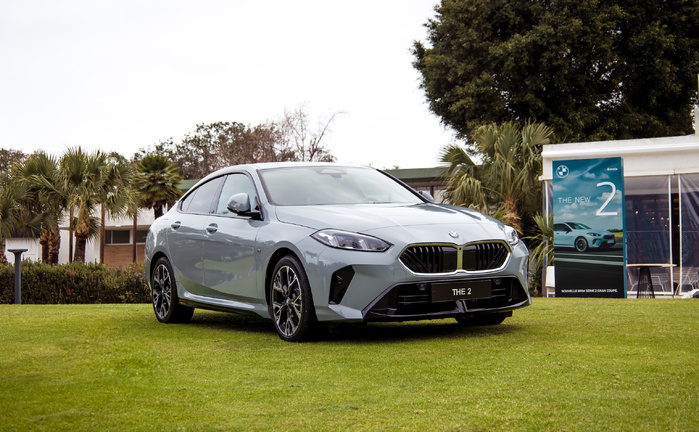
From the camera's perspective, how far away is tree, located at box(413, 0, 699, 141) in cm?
3064

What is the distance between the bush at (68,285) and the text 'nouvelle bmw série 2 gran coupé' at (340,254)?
42.0 feet

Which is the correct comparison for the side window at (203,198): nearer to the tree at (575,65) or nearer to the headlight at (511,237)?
the headlight at (511,237)

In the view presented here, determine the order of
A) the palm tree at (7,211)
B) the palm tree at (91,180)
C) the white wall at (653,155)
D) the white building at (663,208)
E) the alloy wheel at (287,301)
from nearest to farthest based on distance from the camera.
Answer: the alloy wheel at (287,301)
the white building at (663,208)
the white wall at (653,155)
the palm tree at (91,180)
the palm tree at (7,211)

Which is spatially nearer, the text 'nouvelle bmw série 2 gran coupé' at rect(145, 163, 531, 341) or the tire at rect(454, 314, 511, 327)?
the text 'nouvelle bmw série 2 gran coupé' at rect(145, 163, 531, 341)

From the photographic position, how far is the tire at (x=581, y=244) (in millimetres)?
14609

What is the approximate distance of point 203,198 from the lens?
27.9ft

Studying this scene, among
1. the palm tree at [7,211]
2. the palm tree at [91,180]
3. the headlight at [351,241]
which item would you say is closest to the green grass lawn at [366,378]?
the headlight at [351,241]

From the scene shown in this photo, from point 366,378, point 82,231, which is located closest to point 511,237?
point 366,378

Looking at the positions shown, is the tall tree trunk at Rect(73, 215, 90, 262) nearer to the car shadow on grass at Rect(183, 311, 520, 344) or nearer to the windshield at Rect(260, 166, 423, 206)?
the car shadow on grass at Rect(183, 311, 520, 344)

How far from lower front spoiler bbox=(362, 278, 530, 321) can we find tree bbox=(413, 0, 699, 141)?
24970mm

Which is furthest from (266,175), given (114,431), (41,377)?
(114,431)

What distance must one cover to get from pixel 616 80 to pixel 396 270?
28.1m

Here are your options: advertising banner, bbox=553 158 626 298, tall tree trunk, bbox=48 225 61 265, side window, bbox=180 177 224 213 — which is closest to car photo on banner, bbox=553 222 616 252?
advertising banner, bbox=553 158 626 298

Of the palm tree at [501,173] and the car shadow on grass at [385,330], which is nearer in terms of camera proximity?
the car shadow on grass at [385,330]
